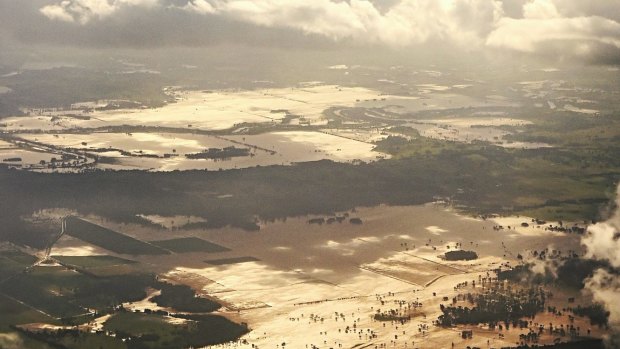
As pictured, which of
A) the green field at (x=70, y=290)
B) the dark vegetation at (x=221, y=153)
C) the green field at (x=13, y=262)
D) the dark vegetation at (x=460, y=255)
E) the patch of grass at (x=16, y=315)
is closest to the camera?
the patch of grass at (x=16, y=315)

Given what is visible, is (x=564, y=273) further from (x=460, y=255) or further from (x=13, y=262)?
(x=13, y=262)

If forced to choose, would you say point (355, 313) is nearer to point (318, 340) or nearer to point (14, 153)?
point (318, 340)

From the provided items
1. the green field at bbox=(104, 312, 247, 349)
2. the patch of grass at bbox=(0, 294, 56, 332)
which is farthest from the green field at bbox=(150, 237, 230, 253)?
the patch of grass at bbox=(0, 294, 56, 332)

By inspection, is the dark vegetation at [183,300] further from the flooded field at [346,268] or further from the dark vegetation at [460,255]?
the dark vegetation at [460,255]

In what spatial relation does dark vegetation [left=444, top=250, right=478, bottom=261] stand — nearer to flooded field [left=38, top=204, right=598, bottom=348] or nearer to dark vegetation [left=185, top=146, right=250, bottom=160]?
flooded field [left=38, top=204, right=598, bottom=348]

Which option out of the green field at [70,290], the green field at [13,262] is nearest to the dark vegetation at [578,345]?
the green field at [70,290]

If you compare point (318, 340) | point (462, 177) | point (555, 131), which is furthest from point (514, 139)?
point (318, 340)

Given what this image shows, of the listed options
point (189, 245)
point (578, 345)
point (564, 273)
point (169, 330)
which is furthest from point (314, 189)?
point (578, 345)
